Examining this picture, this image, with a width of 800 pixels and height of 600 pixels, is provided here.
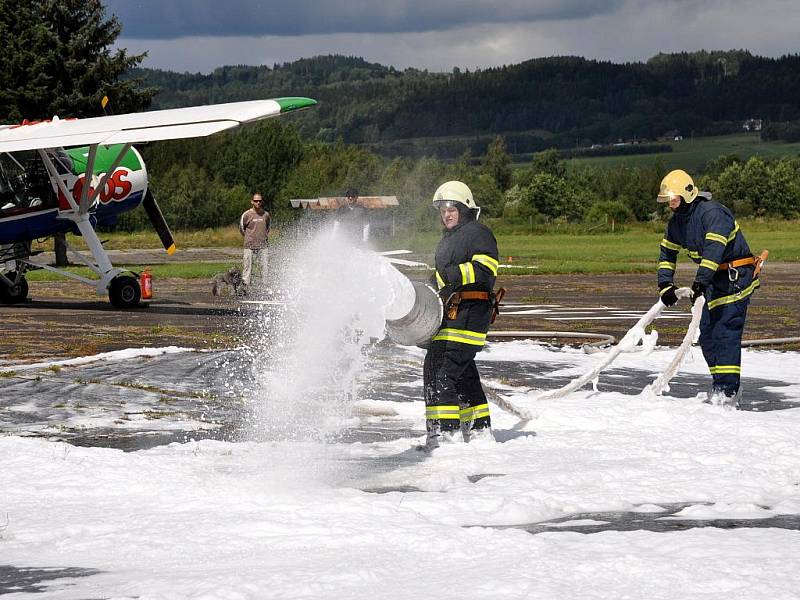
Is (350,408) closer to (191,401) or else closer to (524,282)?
(191,401)

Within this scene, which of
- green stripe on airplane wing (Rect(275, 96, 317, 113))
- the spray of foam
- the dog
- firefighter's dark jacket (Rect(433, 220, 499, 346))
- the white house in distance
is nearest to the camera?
the spray of foam

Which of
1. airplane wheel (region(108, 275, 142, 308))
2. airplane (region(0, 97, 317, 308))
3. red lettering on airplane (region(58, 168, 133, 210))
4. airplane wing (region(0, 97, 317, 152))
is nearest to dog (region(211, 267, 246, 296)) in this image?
airplane (region(0, 97, 317, 308))

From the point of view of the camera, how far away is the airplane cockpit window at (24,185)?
66.5ft

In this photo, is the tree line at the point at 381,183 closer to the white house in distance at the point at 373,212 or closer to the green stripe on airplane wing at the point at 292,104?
the white house in distance at the point at 373,212

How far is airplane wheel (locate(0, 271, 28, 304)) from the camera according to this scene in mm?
21250

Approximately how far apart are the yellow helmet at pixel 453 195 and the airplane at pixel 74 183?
31.5 feet

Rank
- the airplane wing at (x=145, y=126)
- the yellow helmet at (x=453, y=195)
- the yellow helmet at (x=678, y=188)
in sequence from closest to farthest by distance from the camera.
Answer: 1. the yellow helmet at (x=453, y=195)
2. the yellow helmet at (x=678, y=188)
3. the airplane wing at (x=145, y=126)

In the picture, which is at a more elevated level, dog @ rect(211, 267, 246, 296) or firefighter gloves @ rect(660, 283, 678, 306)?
firefighter gloves @ rect(660, 283, 678, 306)

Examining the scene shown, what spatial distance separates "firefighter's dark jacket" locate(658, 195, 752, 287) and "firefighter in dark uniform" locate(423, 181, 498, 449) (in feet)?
8.76

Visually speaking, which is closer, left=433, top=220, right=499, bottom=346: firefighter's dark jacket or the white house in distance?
left=433, top=220, right=499, bottom=346: firefighter's dark jacket

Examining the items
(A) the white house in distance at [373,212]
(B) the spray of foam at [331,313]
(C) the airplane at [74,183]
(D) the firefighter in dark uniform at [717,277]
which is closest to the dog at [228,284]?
(C) the airplane at [74,183]

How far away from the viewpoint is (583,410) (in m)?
10.2

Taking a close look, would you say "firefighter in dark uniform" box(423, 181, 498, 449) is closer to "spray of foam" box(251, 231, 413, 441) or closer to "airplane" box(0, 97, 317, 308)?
"spray of foam" box(251, 231, 413, 441)

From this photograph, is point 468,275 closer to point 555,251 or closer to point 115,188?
point 115,188
